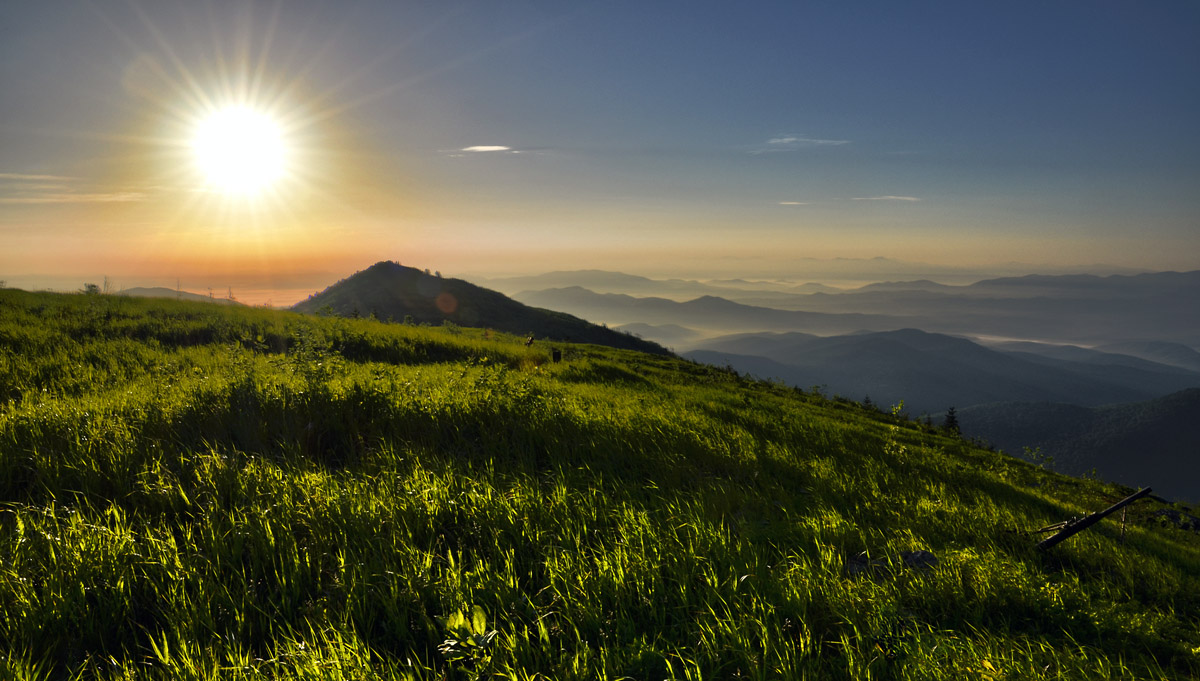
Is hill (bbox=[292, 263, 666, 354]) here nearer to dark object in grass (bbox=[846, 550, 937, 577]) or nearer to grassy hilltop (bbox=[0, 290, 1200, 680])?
grassy hilltop (bbox=[0, 290, 1200, 680])

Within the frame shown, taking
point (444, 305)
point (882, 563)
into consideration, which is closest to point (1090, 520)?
point (882, 563)

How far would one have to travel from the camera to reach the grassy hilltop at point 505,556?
2916 millimetres

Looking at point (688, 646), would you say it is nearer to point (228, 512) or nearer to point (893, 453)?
point (228, 512)

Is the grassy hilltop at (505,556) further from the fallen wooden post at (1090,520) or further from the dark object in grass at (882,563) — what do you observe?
the fallen wooden post at (1090,520)

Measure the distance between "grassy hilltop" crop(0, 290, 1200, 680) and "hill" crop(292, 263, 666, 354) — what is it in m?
119

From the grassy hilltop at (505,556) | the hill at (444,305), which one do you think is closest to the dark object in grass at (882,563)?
the grassy hilltop at (505,556)

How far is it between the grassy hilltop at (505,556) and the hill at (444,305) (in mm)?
119407

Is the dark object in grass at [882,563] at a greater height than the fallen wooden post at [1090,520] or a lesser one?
lesser

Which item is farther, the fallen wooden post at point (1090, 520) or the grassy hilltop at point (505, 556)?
the fallen wooden post at point (1090, 520)

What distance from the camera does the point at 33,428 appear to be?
5781mm

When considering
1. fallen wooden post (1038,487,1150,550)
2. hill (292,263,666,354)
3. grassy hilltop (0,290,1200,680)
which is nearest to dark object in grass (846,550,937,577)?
grassy hilltop (0,290,1200,680)

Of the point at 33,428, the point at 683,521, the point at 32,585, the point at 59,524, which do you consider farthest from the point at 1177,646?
the point at 33,428

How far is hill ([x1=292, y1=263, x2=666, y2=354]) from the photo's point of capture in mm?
138000

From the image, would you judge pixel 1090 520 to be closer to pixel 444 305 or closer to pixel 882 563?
pixel 882 563
